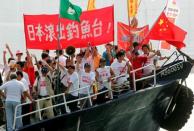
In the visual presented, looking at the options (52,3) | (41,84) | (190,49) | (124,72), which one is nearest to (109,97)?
(124,72)

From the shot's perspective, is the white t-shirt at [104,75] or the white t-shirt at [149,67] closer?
the white t-shirt at [104,75]

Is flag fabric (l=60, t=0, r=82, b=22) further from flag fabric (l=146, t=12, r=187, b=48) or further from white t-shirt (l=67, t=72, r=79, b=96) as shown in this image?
flag fabric (l=146, t=12, r=187, b=48)

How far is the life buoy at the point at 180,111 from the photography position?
17531mm

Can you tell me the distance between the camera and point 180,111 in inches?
691

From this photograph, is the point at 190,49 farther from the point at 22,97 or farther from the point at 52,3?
the point at 22,97

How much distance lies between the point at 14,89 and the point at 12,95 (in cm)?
13

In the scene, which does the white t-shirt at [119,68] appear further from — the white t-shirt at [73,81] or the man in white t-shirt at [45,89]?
the man in white t-shirt at [45,89]

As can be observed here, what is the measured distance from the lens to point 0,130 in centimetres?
1541

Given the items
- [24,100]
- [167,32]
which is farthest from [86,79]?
[167,32]

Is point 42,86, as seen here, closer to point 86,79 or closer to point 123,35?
point 86,79

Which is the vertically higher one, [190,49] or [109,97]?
[109,97]

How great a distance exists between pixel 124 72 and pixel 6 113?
293cm

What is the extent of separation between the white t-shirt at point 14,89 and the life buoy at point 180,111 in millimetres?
4580

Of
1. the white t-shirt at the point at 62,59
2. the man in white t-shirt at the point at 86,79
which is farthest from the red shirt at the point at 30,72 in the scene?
the man in white t-shirt at the point at 86,79
